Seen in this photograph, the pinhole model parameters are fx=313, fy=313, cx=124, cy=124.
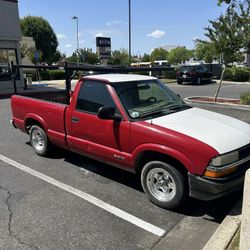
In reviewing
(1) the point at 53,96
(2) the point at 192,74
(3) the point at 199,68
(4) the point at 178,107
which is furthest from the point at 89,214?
(3) the point at 199,68

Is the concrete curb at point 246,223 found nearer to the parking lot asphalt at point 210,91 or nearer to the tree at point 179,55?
the parking lot asphalt at point 210,91

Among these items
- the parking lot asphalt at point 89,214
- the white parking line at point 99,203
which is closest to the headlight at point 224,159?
the parking lot asphalt at point 89,214

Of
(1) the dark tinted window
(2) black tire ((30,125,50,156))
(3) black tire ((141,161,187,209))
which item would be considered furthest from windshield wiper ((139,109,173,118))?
(1) the dark tinted window

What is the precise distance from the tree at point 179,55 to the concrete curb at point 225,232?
285 feet

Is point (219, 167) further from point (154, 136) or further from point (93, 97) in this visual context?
point (93, 97)

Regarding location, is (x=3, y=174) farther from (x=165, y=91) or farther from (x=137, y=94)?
(x=165, y=91)

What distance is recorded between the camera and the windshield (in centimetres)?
455

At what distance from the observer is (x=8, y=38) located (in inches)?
776

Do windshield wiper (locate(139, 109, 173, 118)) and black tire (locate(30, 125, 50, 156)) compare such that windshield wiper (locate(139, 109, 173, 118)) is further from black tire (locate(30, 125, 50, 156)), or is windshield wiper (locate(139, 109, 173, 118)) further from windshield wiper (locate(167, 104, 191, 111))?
black tire (locate(30, 125, 50, 156))

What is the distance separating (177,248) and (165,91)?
270 cm

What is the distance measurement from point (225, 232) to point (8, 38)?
64.1 feet

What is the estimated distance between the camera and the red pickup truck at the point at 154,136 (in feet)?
12.1

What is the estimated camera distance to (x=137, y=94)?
4.86m

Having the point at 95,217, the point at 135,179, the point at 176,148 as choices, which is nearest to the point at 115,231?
the point at 95,217
